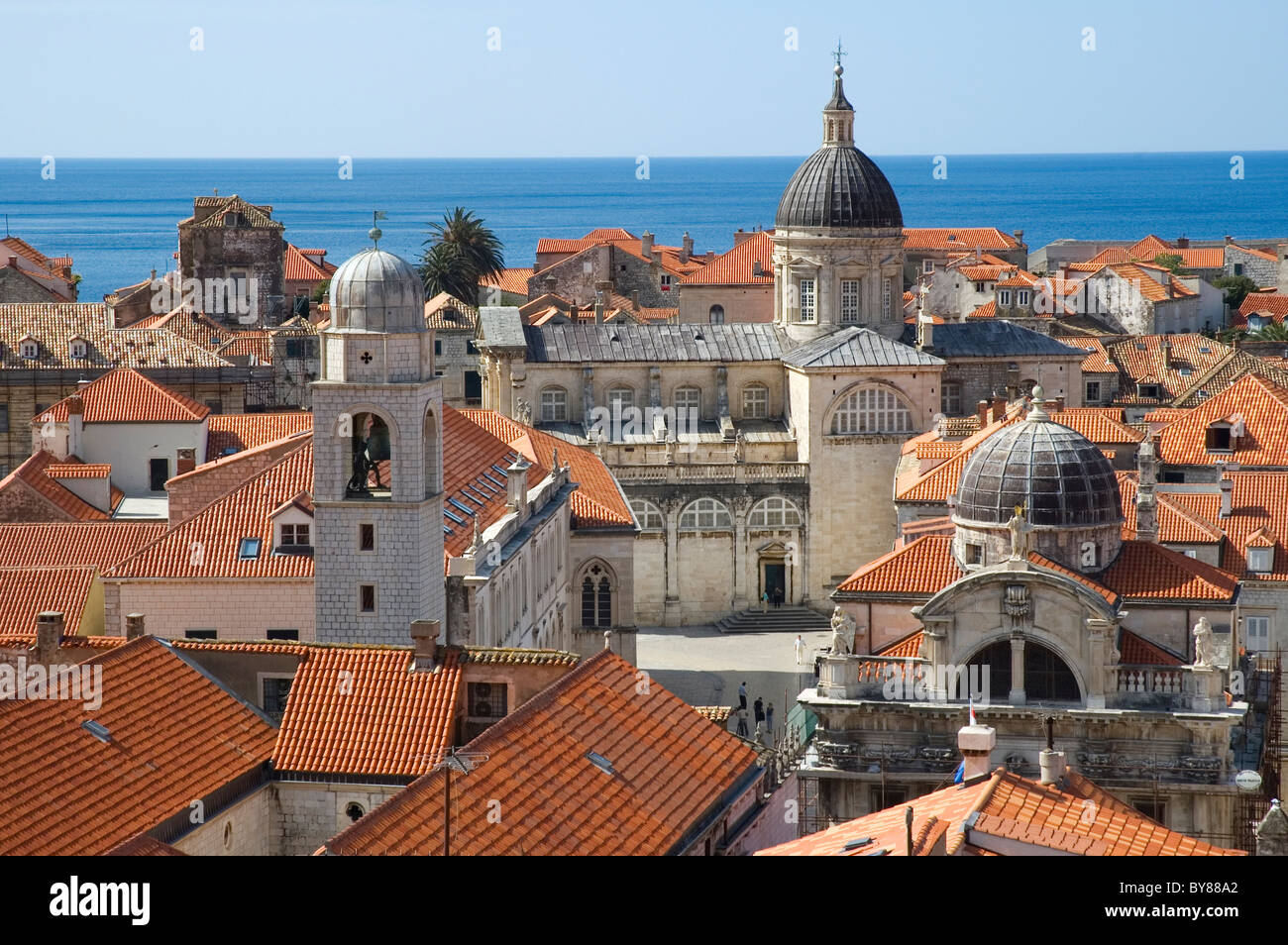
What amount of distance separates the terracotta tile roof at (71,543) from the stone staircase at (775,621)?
2052 cm

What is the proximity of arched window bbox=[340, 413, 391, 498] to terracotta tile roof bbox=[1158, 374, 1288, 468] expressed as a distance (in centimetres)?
2970

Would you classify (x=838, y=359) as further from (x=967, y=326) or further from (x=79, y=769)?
(x=79, y=769)

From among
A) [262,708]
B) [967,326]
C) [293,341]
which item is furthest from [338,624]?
[293,341]

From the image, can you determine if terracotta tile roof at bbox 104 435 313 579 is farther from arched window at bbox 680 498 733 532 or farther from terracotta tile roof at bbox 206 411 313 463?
arched window at bbox 680 498 733 532

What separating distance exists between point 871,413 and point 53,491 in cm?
2531

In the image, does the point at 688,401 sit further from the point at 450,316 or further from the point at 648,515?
the point at 450,316

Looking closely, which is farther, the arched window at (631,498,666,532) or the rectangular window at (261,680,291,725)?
the arched window at (631,498,666,532)

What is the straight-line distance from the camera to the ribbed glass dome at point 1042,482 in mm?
38500

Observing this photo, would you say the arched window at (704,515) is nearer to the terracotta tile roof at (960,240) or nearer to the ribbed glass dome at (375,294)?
the ribbed glass dome at (375,294)

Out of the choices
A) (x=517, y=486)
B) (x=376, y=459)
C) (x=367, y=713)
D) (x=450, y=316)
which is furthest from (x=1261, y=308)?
(x=367, y=713)

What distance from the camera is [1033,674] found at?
37250 millimetres

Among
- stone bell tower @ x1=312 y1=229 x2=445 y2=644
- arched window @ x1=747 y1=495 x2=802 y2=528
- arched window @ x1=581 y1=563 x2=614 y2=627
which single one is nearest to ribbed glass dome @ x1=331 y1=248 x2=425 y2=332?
stone bell tower @ x1=312 y1=229 x2=445 y2=644

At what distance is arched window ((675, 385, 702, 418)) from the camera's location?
71.9 metres
